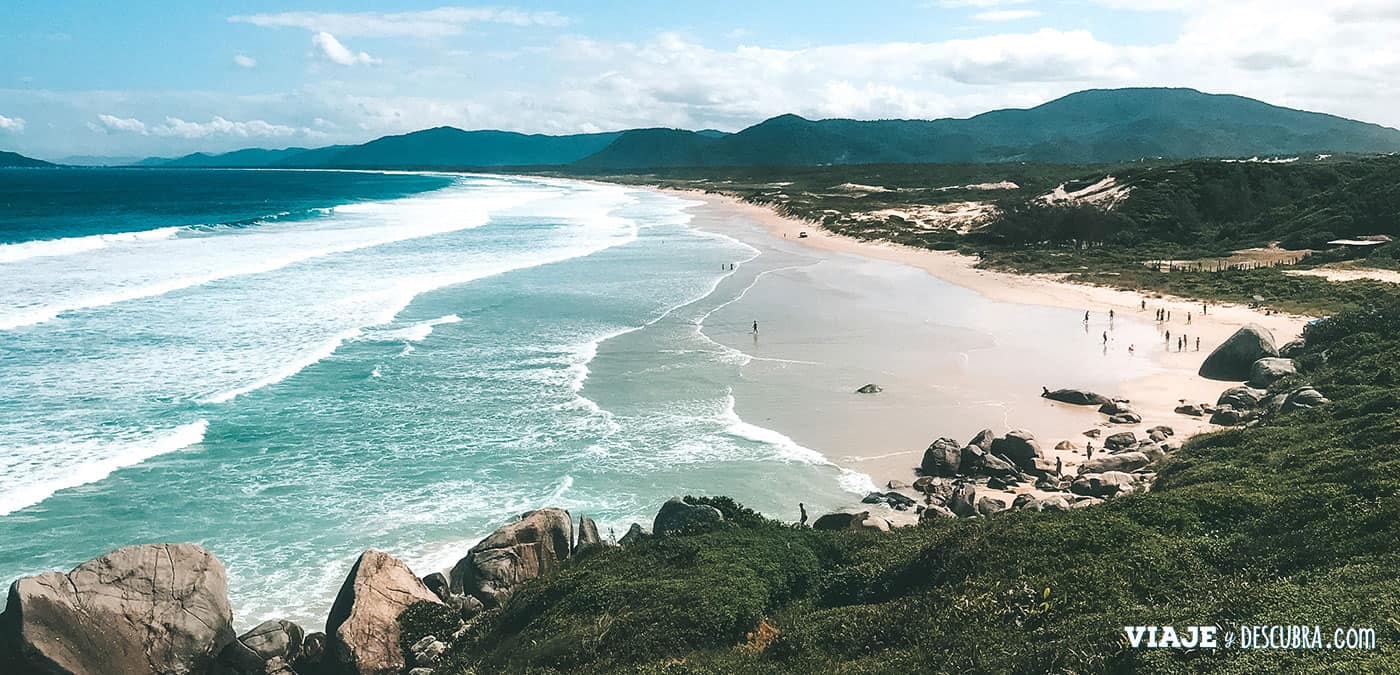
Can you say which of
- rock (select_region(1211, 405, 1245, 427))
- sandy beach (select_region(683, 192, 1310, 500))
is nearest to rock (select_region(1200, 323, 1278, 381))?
sandy beach (select_region(683, 192, 1310, 500))

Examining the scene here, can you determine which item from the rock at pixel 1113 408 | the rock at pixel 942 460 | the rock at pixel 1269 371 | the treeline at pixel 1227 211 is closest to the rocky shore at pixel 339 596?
the rock at pixel 942 460

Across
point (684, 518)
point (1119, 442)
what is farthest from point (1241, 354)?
point (684, 518)

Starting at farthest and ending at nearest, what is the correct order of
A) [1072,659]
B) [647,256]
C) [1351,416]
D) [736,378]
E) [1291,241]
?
1. [647,256]
2. [1291,241]
3. [736,378]
4. [1351,416]
5. [1072,659]

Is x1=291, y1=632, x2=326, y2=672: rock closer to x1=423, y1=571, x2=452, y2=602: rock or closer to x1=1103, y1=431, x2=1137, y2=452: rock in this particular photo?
x1=423, y1=571, x2=452, y2=602: rock

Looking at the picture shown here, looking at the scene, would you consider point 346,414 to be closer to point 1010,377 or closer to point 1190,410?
point 1010,377

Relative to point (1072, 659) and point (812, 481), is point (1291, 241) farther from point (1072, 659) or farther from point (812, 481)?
point (1072, 659)

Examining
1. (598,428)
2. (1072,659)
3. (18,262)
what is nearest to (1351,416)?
(1072,659)
